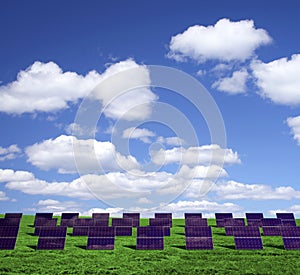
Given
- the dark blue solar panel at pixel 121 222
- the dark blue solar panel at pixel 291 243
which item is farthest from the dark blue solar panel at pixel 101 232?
the dark blue solar panel at pixel 291 243

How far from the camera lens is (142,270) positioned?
58.6 feet

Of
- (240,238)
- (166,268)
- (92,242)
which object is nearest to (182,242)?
(240,238)

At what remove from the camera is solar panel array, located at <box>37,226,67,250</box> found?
2367cm

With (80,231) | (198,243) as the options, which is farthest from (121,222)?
(198,243)

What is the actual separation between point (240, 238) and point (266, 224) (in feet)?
26.6

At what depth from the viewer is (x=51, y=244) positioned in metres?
23.7

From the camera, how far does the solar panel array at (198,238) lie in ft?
78.5

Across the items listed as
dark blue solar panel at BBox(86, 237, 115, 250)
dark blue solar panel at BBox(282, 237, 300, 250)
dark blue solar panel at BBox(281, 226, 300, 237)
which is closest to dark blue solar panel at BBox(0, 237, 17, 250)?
dark blue solar panel at BBox(86, 237, 115, 250)

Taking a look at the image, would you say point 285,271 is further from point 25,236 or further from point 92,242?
point 25,236

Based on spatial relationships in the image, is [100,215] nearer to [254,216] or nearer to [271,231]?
[254,216]

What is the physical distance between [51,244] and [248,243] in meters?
12.8

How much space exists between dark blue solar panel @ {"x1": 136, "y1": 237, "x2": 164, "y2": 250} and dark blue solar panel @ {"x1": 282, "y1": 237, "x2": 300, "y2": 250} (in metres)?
8.12

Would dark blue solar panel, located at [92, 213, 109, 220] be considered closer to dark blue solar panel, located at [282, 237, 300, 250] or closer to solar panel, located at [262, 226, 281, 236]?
solar panel, located at [262, 226, 281, 236]

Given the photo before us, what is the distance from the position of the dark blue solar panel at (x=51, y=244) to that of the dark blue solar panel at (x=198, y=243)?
26.7 feet
